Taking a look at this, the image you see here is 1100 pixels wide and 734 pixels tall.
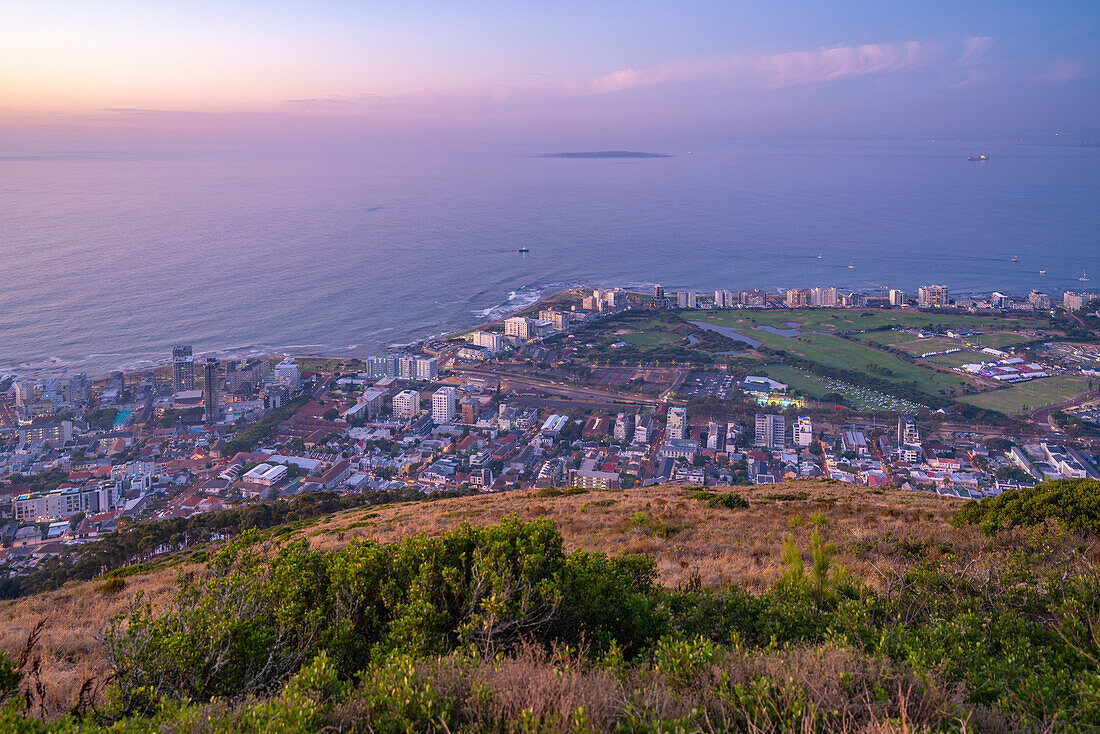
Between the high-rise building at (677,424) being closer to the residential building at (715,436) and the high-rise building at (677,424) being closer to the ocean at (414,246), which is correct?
the residential building at (715,436)

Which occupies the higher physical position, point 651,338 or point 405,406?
point 651,338

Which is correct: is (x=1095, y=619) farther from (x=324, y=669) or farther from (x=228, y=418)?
(x=228, y=418)

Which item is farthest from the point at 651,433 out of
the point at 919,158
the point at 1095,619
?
the point at 919,158

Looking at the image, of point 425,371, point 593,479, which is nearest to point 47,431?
point 425,371

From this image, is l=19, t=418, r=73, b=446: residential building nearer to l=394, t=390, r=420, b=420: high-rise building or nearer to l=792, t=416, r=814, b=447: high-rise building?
l=394, t=390, r=420, b=420: high-rise building

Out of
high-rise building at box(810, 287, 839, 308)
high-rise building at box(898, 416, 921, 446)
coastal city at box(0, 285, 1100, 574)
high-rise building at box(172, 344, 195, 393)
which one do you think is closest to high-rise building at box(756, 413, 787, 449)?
coastal city at box(0, 285, 1100, 574)

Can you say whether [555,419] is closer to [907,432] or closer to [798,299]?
[907,432]
